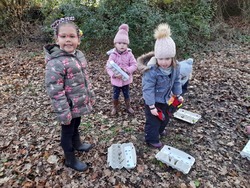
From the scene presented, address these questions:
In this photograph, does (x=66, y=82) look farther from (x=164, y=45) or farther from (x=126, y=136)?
(x=126, y=136)

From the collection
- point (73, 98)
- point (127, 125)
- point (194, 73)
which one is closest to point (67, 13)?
point (194, 73)

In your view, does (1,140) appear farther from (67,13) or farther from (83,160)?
(67,13)

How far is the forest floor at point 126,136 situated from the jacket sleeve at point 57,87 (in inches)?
42.2

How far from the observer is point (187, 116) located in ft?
13.9

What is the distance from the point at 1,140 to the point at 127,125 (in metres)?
2.16

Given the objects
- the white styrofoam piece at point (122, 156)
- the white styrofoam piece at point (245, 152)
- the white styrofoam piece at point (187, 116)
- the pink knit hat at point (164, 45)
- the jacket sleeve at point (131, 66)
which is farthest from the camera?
the white styrofoam piece at point (187, 116)

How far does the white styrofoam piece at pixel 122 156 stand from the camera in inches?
126

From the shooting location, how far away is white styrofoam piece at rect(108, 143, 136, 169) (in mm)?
3191

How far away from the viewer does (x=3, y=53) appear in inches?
300

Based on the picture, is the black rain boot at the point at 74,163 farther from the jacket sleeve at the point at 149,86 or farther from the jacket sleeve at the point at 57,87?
the jacket sleeve at the point at 149,86

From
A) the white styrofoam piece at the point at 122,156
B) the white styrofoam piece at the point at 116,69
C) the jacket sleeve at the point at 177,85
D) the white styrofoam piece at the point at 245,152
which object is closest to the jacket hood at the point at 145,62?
the jacket sleeve at the point at 177,85

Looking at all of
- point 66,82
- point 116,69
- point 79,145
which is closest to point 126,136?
point 79,145

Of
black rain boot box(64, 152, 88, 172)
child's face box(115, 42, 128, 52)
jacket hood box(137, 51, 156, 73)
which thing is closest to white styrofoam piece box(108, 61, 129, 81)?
child's face box(115, 42, 128, 52)

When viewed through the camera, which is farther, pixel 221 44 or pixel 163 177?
pixel 221 44
